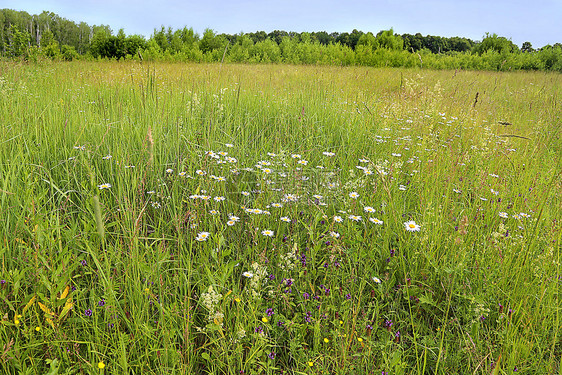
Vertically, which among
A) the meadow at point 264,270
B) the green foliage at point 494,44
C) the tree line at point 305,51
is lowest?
the meadow at point 264,270

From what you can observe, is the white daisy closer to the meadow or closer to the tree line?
the meadow

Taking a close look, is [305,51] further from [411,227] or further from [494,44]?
[411,227]

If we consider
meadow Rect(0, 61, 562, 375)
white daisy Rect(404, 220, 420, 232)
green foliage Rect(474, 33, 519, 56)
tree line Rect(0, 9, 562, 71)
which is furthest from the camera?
green foliage Rect(474, 33, 519, 56)

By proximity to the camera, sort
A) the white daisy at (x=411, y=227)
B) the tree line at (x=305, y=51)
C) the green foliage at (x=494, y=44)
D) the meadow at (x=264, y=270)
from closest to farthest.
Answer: the meadow at (x=264, y=270) → the white daisy at (x=411, y=227) → the tree line at (x=305, y=51) → the green foliage at (x=494, y=44)

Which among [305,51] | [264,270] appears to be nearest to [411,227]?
[264,270]

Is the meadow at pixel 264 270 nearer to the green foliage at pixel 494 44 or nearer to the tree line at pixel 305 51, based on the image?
the tree line at pixel 305 51

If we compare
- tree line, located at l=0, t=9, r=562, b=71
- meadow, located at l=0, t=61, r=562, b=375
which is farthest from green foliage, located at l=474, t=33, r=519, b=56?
meadow, located at l=0, t=61, r=562, b=375

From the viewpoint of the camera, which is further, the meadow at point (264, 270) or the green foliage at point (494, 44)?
the green foliage at point (494, 44)

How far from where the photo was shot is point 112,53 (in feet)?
89.6

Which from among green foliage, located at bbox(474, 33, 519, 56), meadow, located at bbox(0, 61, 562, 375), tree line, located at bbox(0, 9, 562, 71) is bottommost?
meadow, located at bbox(0, 61, 562, 375)

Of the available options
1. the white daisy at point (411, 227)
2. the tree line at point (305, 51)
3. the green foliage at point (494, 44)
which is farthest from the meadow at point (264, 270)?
the green foliage at point (494, 44)

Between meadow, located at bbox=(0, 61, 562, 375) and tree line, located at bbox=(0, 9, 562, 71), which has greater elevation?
tree line, located at bbox=(0, 9, 562, 71)

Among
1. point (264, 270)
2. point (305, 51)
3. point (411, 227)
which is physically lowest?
point (264, 270)

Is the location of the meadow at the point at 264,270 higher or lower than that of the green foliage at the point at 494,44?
lower
